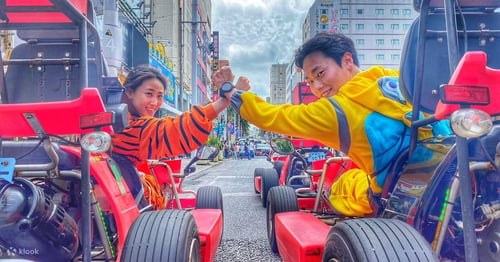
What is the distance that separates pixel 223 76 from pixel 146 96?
0.58 meters

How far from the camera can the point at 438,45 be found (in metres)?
1.54

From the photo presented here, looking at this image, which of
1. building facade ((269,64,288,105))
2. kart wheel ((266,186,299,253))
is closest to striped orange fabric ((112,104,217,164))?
kart wheel ((266,186,299,253))

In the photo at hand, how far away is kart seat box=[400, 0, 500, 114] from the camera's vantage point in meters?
1.46

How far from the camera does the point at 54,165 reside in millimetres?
1469

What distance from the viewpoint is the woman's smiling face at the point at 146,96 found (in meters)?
2.46

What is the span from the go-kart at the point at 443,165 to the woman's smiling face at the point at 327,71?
1.71 feet

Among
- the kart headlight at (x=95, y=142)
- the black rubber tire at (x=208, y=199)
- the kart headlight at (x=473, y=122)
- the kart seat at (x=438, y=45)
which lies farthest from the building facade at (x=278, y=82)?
the kart headlight at (x=473, y=122)

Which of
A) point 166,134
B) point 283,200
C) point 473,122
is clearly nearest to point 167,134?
point 166,134

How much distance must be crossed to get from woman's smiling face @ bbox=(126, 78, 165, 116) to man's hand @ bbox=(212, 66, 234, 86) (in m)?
0.48

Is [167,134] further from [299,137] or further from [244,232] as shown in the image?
[244,232]

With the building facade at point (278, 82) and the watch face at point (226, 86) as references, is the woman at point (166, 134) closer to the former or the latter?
the watch face at point (226, 86)

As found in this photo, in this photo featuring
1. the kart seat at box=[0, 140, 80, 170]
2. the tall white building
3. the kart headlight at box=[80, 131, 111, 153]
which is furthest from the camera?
the tall white building

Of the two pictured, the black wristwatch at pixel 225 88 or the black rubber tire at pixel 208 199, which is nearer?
the black wristwatch at pixel 225 88

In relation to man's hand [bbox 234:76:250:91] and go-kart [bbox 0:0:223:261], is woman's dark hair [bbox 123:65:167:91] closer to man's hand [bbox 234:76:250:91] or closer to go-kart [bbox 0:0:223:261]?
go-kart [bbox 0:0:223:261]
